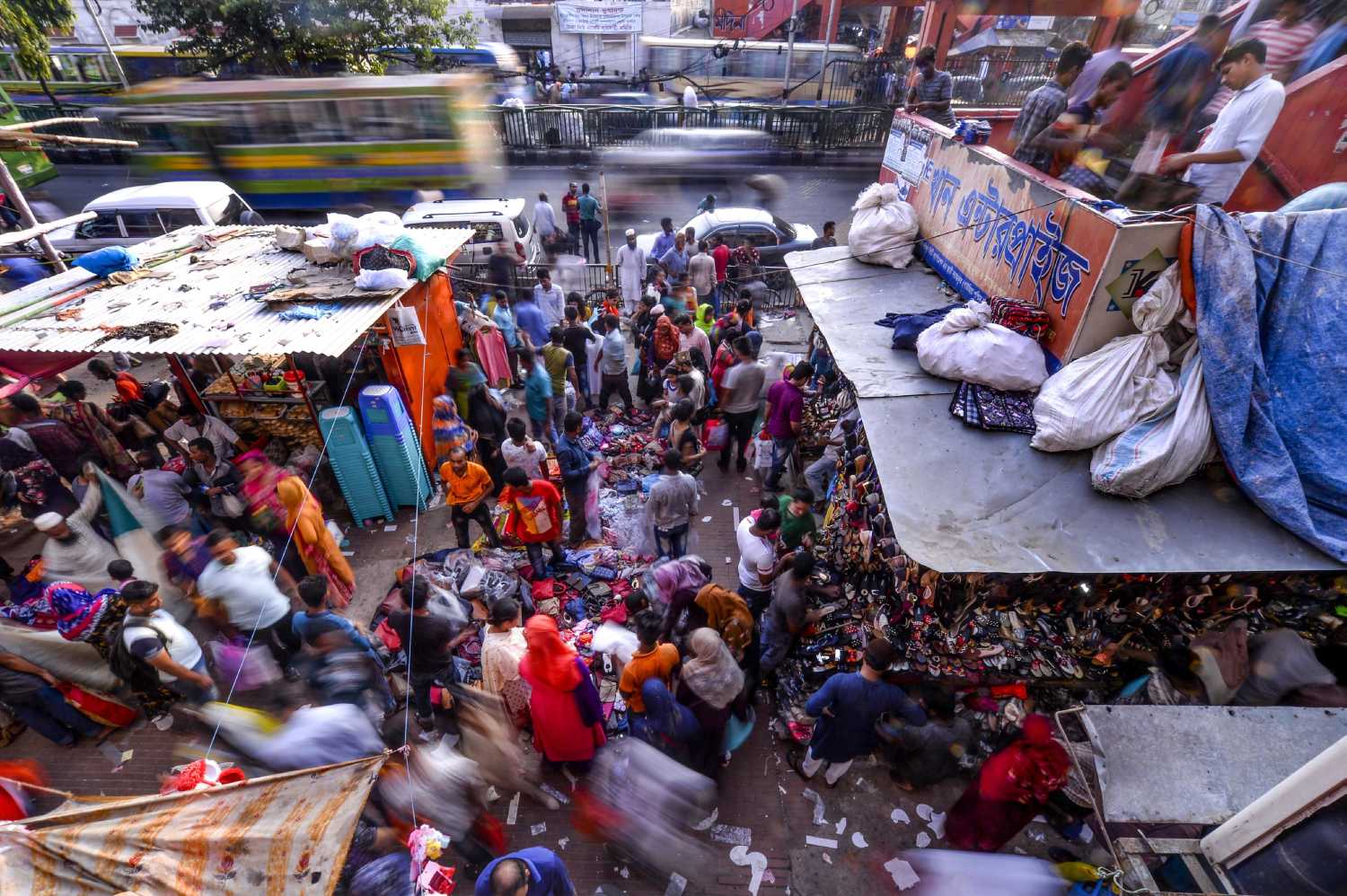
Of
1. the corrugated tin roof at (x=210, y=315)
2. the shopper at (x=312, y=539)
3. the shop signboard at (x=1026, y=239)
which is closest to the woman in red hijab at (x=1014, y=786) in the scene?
the shop signboard at (x=1026, y=239)

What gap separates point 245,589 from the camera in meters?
4.62

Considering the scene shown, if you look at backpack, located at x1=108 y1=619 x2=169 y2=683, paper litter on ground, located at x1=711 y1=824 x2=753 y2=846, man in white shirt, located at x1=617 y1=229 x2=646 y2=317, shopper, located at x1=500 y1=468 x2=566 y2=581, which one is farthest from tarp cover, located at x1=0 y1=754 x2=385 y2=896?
man in white shirt, located at x1=617 y1=229 x2=646 y2=317

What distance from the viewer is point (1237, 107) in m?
4.68

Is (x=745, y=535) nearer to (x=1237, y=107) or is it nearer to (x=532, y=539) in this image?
(x=532, y=539)

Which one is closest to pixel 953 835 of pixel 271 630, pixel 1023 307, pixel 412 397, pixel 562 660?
pixel 562 660

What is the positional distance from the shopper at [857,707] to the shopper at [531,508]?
2920mm

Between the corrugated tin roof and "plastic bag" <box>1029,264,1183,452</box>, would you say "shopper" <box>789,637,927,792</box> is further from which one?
the corrugated tin roof

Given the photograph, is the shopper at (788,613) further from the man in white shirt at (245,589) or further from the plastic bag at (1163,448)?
the man in white shirt at (245,589)

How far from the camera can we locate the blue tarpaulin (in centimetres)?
377

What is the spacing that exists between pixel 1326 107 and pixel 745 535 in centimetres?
642

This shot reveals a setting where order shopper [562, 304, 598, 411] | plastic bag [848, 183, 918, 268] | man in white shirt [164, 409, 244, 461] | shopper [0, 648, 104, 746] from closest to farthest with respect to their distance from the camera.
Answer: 1. shopper [0, 648, 104, 746]
2. man in white shirt [164, 409, 244, 461]
3. plastic bag [848, 183, 918, 268]
4. shopper [562, 304, 598, 411]

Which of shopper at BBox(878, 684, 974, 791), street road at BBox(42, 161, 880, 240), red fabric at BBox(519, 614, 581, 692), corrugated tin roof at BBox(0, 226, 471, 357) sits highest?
corrugated tin roof at BBox(0, 226, 471, 357)

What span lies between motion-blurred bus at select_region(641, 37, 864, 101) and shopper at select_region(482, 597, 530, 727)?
86.6 feet

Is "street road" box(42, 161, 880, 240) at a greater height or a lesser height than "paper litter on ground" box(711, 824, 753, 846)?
greater
